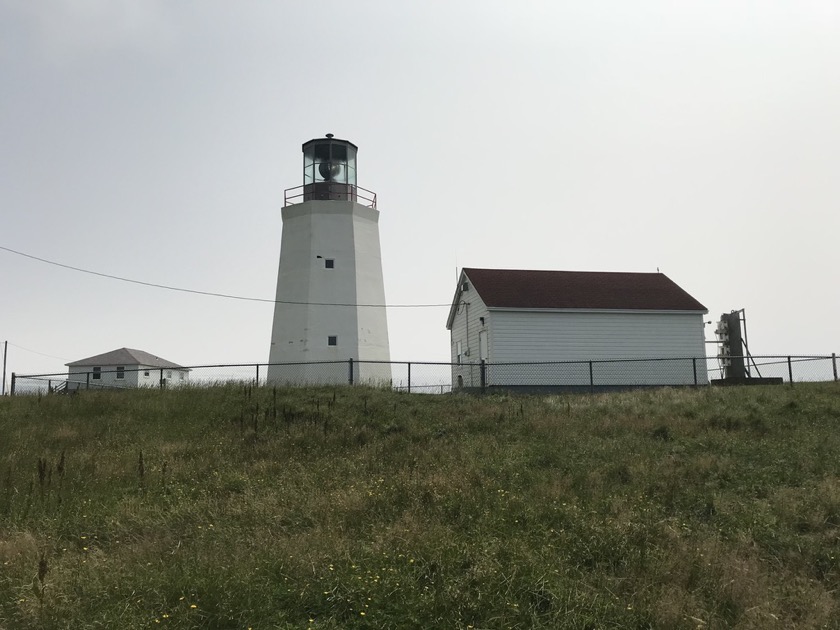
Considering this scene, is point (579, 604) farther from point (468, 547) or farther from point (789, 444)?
point (789, 444)

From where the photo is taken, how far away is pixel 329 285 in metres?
25.2

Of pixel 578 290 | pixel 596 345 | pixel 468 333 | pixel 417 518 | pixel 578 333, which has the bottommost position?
pixel 417 518

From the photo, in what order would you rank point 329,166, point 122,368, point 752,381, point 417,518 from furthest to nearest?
point 122,368, point 329,166, point 752,381, point 417,518

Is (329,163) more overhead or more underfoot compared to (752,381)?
more overhead

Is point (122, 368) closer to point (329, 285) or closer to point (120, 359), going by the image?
point (120, 359)

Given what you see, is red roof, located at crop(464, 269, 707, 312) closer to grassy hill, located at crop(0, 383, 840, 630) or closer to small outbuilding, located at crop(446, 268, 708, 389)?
small outbuilding, located at crop(446, 268, 708, 389)

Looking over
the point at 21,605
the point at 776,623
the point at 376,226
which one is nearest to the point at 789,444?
the point at 776,623

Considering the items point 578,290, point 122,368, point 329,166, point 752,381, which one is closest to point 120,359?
point 122,368

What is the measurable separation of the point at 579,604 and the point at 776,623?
1749 mm

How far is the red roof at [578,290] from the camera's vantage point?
25.3 m

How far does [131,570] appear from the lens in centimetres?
669

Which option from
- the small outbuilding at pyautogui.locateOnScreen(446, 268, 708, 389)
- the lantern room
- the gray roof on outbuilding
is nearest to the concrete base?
the small outbuilding at pyautogui.locateOnScreen(446, 268, 708, 389)

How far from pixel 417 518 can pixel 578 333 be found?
18.0 metres

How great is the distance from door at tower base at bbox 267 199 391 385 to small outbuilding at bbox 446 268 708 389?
Answer: 160 inches
